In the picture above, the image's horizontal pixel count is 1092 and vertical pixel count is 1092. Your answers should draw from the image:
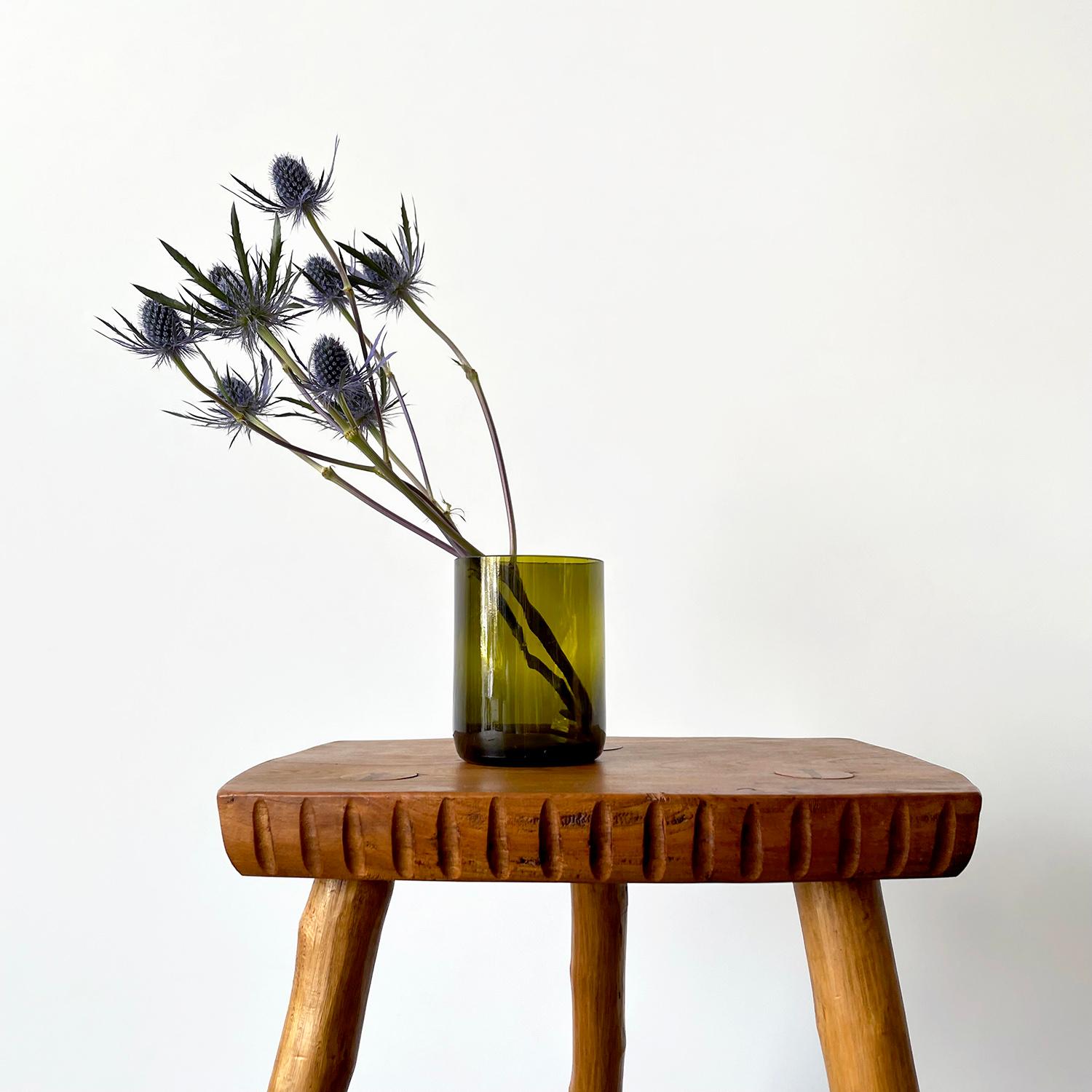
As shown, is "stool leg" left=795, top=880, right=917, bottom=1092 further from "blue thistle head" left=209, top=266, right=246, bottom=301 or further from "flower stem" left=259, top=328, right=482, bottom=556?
"blue thistle head" left=209, top=266, right=246, bottom=301

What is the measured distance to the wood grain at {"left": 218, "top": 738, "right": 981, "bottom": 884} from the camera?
0.60 meters

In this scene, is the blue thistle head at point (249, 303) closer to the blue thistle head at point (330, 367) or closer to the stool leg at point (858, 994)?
the blue thistle head at point (330, 367)

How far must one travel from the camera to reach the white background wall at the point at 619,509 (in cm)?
120

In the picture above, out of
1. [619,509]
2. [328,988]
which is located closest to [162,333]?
[328,988]

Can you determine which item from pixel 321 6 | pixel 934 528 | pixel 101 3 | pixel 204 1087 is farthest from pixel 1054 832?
pixel 101 3

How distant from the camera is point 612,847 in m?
0.60

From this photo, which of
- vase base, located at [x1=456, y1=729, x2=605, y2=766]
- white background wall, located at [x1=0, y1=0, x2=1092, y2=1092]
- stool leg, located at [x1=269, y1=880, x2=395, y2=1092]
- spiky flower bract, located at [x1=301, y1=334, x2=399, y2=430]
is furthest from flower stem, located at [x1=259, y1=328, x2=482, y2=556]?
white background wall, located at [x1=0, y1=0, x2=1092, y2=1092]

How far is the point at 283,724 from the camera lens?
1239 mm

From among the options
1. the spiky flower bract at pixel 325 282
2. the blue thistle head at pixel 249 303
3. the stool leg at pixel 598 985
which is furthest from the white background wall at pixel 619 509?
the blue thistle head at pixel 249 303

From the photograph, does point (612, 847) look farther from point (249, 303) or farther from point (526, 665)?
point (249, 303)

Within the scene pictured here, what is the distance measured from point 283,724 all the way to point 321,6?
84 centimetres

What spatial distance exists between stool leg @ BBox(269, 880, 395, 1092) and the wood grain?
41mm

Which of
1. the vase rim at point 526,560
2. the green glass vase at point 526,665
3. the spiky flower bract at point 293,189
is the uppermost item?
the spiky flower bract at point 293,189

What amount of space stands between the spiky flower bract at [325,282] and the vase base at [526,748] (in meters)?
0.34
